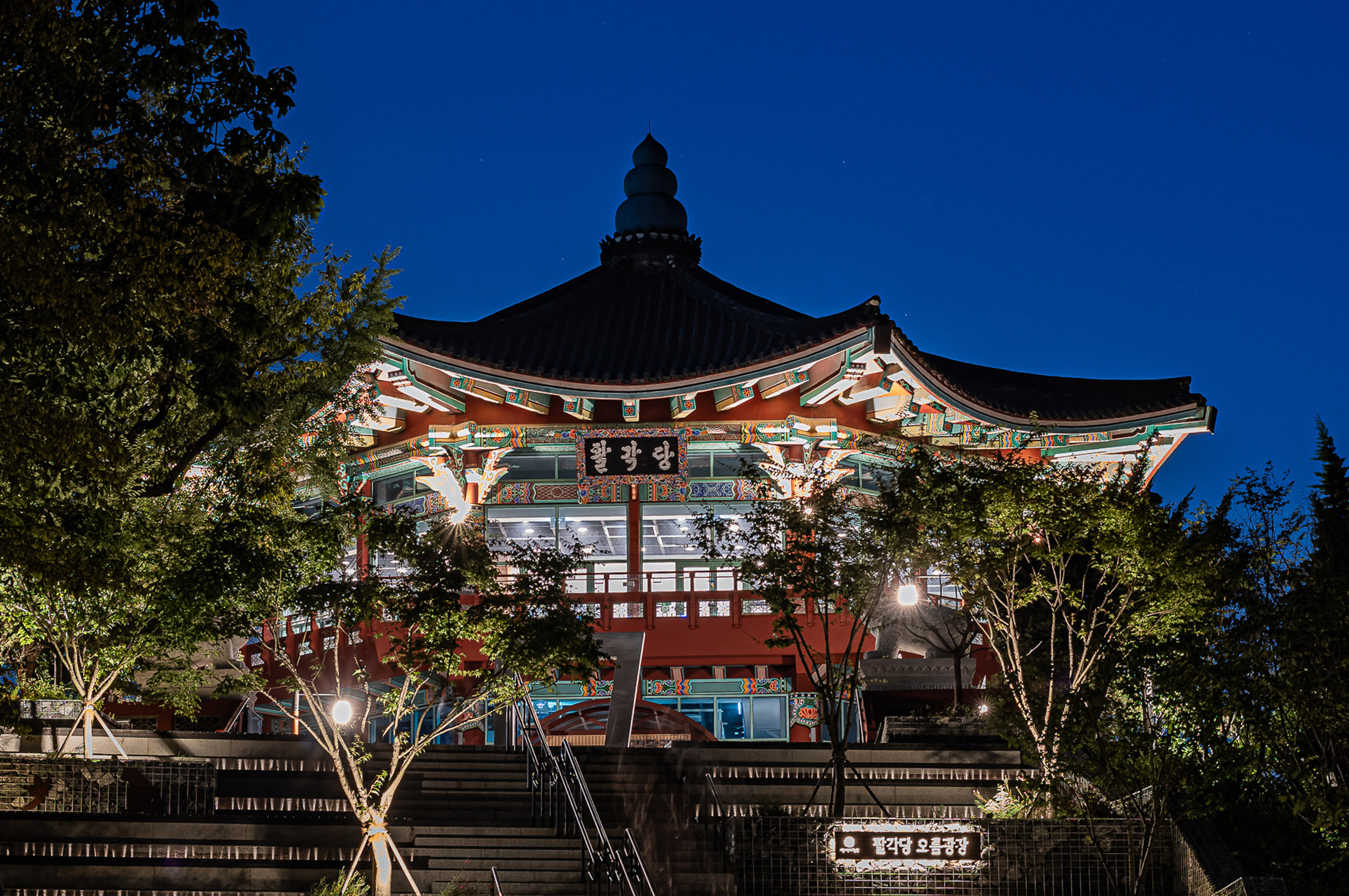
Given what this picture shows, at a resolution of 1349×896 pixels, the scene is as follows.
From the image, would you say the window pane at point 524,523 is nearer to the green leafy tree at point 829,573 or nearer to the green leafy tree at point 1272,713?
the green leafy tree at point 829,573

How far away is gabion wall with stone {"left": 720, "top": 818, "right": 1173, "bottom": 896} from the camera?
16.7 m

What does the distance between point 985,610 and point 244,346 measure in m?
10.3

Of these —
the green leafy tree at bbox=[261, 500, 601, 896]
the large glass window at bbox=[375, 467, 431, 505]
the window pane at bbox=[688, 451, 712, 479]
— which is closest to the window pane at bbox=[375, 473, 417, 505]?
the large glass window at bbox=[375, 467, 431, 505]

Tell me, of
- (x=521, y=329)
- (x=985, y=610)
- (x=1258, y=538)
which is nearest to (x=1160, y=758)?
(x=985, y=610)

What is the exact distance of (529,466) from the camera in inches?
1149

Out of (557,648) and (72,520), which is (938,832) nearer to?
(557,648)

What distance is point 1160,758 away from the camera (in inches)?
627

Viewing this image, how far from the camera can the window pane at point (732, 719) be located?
2717 cm

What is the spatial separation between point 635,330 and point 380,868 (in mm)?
17200

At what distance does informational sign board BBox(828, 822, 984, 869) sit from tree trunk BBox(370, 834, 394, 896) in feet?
16.8

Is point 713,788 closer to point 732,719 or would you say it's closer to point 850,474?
point 732,719

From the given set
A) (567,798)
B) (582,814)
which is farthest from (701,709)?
(567,798)

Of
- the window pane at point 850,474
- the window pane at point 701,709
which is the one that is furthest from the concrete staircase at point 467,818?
the window pane at point 850,474

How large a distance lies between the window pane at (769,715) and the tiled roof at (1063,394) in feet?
22.7
